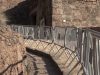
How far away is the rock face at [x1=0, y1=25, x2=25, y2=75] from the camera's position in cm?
608

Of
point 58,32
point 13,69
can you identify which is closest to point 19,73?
point 13,69

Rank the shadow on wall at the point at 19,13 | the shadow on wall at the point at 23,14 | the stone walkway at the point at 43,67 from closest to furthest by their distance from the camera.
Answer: the stone walkway at the point at 43,67, the shadow on wall at the point at 23,14, the shadow on wall at the point at 19,13

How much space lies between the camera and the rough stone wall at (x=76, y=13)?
18.8 metres

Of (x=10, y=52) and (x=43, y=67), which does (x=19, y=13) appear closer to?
(x=43, y=67)

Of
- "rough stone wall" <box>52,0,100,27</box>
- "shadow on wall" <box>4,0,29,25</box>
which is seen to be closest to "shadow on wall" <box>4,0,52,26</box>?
"shadow on wall" <box>4,0,29,25</box>

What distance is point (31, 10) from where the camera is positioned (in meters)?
26.4

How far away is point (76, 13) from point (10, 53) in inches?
521

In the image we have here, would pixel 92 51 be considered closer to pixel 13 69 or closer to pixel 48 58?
pixel 13 69

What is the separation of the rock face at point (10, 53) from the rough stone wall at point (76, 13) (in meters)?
12.1

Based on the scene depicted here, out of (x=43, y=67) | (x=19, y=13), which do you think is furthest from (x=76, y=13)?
(x=43, y=67)

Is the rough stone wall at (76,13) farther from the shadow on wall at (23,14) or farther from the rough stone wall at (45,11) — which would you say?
the shadow on wall at (23,14)

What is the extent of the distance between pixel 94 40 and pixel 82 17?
1517 cm

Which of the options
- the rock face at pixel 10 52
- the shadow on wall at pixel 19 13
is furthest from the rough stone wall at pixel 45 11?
the rock face at pixel 10 52

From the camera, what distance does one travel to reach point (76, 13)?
19203 millimetres
